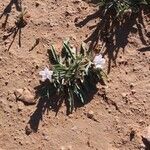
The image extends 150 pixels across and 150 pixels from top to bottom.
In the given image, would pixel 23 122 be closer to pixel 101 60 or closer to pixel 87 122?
pixel 87 122

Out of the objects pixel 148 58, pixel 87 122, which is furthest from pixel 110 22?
pixel 87 122

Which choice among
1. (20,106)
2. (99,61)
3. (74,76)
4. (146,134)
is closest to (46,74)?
(74,76)

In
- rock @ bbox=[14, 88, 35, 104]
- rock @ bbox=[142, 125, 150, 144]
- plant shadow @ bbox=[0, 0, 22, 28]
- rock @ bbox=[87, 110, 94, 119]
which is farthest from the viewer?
plant shadow @ bbox=[0, 0, 22, 28]

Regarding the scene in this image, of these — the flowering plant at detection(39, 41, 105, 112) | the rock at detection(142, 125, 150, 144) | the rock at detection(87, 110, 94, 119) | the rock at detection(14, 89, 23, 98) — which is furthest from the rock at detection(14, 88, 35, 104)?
the rock at detection(142, 125, 150, 144)

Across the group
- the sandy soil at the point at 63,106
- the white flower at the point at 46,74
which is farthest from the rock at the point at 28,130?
the white flower at the point at 46,74

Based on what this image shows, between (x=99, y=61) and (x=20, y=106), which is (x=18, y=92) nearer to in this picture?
(x=20, y=106)

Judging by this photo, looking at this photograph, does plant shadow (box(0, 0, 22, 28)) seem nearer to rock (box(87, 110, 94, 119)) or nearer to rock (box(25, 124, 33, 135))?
rock (box(25, 124, 33, 135))
